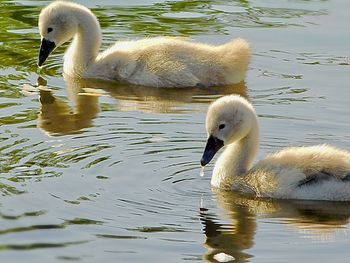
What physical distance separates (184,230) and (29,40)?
5822 millimetres

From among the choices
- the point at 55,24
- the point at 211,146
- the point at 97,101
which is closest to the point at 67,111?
the point at 97,101

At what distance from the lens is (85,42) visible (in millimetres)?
12273

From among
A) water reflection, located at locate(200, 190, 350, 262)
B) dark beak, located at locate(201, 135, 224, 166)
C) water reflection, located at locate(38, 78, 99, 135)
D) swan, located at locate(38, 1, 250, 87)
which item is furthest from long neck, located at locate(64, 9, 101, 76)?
water reflection, located at locate(200, 190, 350, 262)

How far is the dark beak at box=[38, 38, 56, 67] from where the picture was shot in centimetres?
1228

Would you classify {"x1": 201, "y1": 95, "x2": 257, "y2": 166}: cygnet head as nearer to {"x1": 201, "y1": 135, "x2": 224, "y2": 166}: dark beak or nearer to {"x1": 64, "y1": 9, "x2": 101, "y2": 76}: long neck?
{"x1": 201, "y1": 135, "x2": 224, "y2": 166}: dark beak

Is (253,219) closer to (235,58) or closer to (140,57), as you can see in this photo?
(235,58)

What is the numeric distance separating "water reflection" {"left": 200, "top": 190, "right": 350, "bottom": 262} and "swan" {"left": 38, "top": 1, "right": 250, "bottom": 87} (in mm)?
2972

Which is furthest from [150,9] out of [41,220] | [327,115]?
[41,220]

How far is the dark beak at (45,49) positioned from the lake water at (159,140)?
0.15 m

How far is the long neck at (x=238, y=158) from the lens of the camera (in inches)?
351

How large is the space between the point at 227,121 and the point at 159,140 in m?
0.98

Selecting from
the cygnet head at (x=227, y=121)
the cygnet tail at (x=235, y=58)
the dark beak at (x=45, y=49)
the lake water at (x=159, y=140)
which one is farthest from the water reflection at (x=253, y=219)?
the dark beak at (x=45, y=49)

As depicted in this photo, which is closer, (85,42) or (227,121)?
(227,121)

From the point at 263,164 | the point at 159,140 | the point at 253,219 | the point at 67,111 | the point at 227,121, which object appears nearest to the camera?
the point at 253,219
